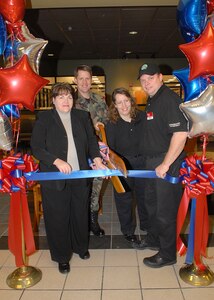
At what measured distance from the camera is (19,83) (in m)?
1.94

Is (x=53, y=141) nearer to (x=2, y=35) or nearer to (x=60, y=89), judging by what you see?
(x=60, y=89)

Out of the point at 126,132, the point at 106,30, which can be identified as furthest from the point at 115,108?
the point at 106,30

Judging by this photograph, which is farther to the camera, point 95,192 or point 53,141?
point 95,192

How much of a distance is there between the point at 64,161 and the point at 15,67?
2.41 feet

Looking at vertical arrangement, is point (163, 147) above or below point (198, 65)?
below

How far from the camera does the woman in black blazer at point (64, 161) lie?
7.28 feet

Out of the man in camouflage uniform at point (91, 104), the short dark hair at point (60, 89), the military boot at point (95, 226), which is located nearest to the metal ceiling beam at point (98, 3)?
the man in camouflage uniform at point (91, 104)

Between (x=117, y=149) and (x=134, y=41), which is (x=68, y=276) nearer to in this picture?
(x=117, y=149)

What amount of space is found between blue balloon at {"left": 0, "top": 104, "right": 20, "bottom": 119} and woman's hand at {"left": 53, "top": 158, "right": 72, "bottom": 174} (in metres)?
0.45

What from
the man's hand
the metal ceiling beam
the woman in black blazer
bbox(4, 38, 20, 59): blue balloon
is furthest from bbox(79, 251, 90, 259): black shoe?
the metal ceiling beam

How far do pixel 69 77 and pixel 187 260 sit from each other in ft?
30.2

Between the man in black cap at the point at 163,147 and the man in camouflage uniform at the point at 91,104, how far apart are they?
659 mm

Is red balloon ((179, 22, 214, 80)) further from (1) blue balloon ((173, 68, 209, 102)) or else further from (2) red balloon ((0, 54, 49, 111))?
(2) red balloon ((0, 54, 49, 111))

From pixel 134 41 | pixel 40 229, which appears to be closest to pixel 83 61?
pixel 134 41
